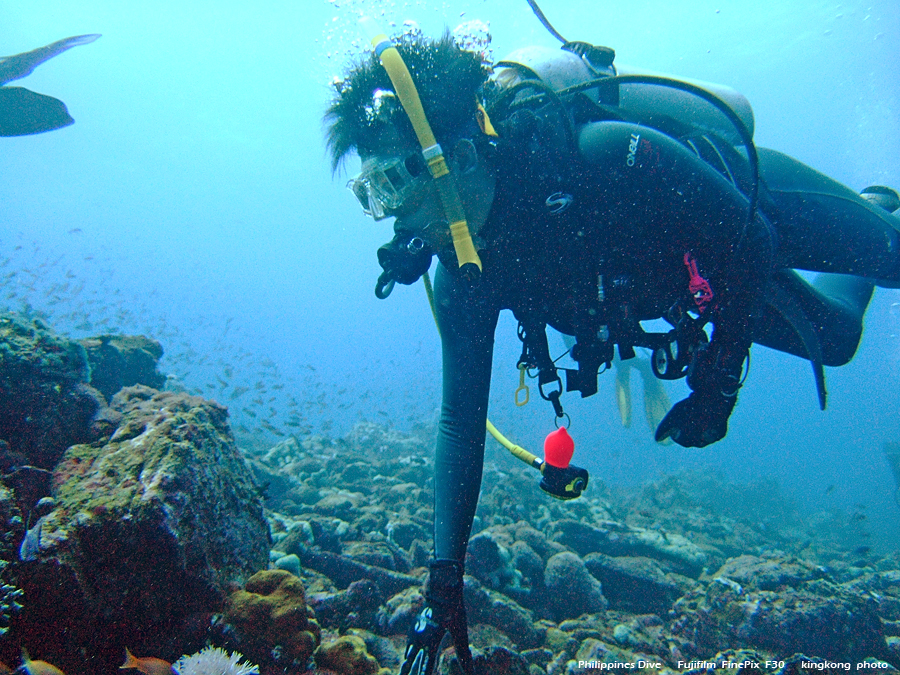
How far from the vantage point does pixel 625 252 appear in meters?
2.69

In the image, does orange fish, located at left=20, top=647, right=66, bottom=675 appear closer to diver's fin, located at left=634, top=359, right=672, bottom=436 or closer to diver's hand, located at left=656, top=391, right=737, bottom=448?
diver's hand, located at left=656, top=391, right=737, bottom=448

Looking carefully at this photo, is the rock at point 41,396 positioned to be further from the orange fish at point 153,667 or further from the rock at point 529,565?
the rock at point 529,565

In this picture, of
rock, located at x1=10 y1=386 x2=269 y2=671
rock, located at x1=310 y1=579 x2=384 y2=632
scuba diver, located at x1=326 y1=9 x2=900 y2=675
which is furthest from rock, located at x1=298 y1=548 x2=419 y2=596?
scuba diver, located at x1=326 y1=9 x2=900 y2=675

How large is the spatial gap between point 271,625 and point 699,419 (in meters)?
2.95

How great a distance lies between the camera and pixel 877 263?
2.90 meters

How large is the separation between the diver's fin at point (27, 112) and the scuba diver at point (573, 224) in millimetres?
7491

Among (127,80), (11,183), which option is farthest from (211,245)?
(127,80)

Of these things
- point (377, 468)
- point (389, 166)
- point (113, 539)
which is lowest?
point (377, 468)

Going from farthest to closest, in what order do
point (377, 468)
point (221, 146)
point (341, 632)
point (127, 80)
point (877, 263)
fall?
point (221, 146) < point (127, 80) < point (377, 468) < point (341, 632) < point (877, 263)

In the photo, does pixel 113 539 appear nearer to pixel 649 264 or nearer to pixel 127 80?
pixel 649 264

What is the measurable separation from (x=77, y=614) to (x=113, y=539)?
0.35 m

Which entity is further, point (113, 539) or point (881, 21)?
point (881, 21)

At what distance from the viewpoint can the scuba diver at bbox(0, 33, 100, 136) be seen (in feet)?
21.3

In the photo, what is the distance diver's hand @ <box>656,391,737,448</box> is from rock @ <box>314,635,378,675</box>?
2465mm
